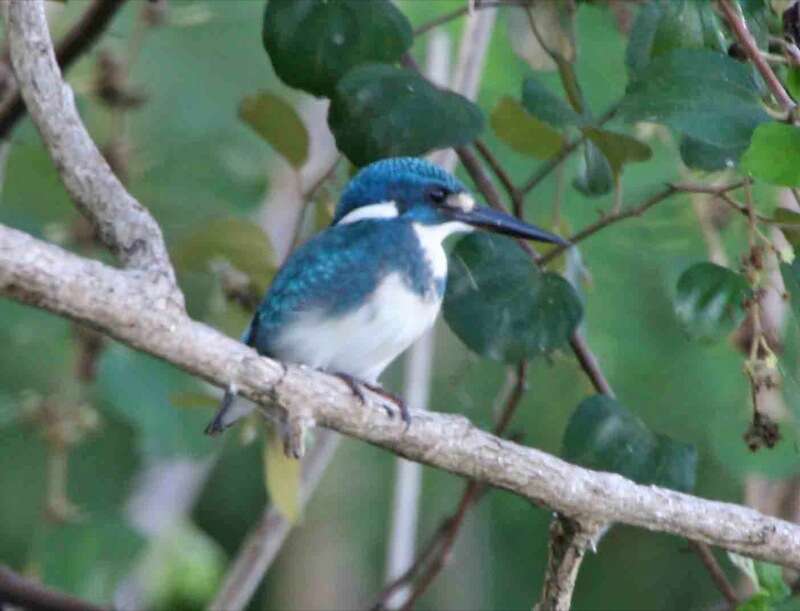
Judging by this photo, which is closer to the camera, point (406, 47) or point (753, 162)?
point (753, 162)

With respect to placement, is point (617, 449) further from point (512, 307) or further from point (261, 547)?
point (261, 547)

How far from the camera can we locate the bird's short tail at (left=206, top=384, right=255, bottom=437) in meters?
1.99

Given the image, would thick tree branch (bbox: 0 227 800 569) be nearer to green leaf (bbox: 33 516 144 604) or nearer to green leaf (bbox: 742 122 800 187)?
green leaf (bbox: 742 122 800 187)

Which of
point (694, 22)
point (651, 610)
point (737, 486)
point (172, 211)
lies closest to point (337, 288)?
point (694, 22)

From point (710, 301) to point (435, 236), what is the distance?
434 mm

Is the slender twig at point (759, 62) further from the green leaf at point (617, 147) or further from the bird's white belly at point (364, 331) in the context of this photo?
the bird's white belly at point (364, 331)

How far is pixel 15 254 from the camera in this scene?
1.53 metres

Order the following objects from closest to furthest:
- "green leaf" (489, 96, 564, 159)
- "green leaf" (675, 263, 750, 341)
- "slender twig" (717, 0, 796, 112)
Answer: "slender twig" (717, 0, 796, 112), "green leaf" (675, 263, 750, 341), "green leaf" (489, 96, 564, 159)

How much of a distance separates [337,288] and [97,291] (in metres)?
0.62

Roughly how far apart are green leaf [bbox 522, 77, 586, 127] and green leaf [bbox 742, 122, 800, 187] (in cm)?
36

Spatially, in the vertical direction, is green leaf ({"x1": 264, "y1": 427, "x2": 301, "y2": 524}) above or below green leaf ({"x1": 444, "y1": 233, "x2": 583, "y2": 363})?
below

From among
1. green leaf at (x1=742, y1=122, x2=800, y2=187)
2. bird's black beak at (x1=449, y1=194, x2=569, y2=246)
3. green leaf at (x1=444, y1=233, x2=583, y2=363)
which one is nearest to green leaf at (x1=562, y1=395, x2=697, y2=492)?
green leaf at (x1=444, y1=233, x2=583, y2=363)

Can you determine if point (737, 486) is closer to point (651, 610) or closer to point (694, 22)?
point (651, 610)

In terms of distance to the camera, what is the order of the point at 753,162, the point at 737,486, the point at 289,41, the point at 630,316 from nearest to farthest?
the point at 753,162 < the point at 289,41 < the point at 630,316 < the point at 737,486
